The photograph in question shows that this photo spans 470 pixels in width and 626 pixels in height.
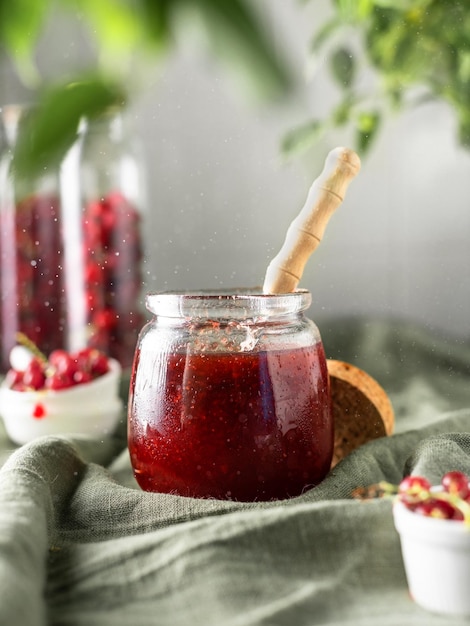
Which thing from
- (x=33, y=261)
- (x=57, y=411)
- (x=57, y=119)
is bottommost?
(x=57, y=411)

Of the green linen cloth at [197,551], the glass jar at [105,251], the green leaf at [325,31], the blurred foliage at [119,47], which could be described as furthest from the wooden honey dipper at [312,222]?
the blurred foliage at [119,47]

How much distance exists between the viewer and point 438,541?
52 centimetres

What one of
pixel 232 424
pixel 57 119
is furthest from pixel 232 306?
pixel 57 119

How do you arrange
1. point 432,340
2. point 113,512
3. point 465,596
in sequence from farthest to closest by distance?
1. point 432,340
2. point 113,512
3. point 465,596

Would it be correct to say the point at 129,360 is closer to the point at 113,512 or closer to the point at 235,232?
the point at 235,232

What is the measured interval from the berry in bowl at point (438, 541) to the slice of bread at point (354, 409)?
304 mm

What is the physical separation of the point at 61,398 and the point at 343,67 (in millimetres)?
602

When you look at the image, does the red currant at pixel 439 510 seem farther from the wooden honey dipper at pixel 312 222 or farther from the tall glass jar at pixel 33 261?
the tall glass jar at pixel 33 261

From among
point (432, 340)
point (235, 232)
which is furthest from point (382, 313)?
point (235, 232)

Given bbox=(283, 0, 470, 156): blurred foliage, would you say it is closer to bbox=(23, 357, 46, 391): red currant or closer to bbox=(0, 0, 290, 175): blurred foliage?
bbox=(23, 357, 46, 391): red currant

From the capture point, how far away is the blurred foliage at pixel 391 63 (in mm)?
1052

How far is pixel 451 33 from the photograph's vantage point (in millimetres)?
1073

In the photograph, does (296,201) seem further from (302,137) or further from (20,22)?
(20,22)

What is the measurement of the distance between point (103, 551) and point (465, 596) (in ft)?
0.86
